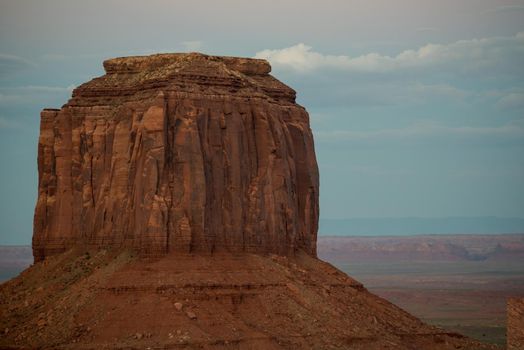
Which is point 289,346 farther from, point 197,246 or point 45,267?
point 45,267

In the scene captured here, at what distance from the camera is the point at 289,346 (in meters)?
89.9

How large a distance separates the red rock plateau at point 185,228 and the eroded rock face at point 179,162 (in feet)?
0.28

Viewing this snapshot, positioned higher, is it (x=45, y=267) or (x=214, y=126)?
(x=214, y=126)

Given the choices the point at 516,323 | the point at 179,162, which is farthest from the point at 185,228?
the point at 516,323

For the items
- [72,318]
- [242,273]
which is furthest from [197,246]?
[72,318]

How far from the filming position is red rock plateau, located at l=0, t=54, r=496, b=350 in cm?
9088

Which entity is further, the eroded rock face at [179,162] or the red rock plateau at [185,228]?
the eroded rock face at [179,162]

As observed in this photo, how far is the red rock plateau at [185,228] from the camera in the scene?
90.9 m

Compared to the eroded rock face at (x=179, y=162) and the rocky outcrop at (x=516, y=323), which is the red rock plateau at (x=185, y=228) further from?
the rocky outcrop at (x=516, y=323)

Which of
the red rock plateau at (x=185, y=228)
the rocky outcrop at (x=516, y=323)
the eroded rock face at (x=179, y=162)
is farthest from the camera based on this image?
the eroded rock face at (x=179, y=162)

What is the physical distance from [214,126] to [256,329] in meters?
12.1

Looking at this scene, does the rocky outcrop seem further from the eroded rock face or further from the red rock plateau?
the eroded rock face

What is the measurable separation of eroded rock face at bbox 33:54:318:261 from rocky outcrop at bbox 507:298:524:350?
50.0 ft

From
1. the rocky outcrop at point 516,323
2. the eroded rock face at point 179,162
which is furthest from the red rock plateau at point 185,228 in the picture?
A: the rocky outcrop at point 516,323
